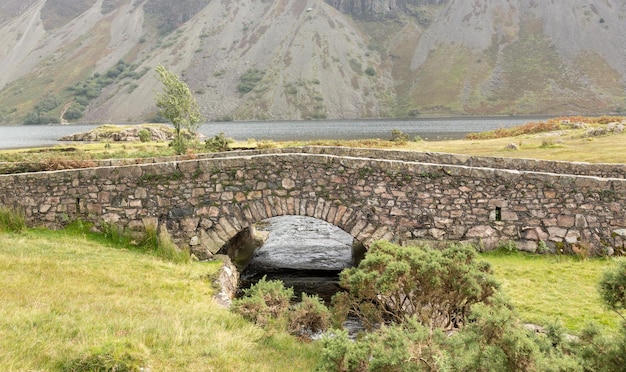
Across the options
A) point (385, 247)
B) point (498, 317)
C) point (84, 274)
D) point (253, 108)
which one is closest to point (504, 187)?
point (385, 247)

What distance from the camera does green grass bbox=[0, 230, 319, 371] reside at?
5.91m

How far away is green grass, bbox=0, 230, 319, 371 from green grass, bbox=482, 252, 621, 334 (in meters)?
4.92

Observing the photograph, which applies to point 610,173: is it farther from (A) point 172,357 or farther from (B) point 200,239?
(A) point 172,357

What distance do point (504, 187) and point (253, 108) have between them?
181822 millimetres

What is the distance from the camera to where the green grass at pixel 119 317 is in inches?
233

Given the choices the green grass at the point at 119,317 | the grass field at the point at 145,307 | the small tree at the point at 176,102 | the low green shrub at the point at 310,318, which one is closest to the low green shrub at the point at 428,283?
the low green shrub at the point at 310,318

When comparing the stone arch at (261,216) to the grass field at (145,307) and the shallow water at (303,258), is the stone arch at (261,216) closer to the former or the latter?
the grass field at (145,307)

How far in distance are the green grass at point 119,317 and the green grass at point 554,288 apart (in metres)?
4.92

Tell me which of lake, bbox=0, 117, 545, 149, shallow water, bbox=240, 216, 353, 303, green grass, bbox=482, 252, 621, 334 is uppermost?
green grass, bbox=482, 252, 621, 334

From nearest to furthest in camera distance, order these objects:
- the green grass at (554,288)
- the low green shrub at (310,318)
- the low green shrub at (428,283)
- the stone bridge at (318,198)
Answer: the low green shrub at (428,283) < the green grass at (554,288) < the low green shrub at (310,318) < the stone bridge at (318,198)

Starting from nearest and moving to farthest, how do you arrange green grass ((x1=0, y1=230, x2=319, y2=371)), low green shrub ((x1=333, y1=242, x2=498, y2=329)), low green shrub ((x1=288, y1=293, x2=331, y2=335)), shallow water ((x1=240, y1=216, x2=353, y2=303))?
green grass ((x1=0, y1=230, x2=319, y2=371)) → low green shrub ((x1=333, y1=242, x2=498, y2=329)) → low green shrub ((x1=288, y1=293, x2=331, y2=335)) → shallow water ((x1=240, y1=216, x2=353, y2=303))

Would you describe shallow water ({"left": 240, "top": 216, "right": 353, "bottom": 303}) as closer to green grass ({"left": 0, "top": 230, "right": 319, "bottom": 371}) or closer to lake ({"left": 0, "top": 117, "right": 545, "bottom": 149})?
green grass ({"left": 0, "top": 230, "right": 319, "bottom": 371})

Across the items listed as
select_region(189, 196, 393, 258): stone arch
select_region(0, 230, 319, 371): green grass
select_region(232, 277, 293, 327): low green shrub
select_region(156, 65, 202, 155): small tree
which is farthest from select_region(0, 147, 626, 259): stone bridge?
select_region(156, 65, 202, 155): small tree

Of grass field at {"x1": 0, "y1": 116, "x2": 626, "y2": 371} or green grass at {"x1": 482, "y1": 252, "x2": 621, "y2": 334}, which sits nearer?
grass field at {"x1": 0, "y1": 116, "x2": 626, "y2": 371}
